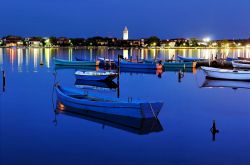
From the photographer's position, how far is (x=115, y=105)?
1783cm

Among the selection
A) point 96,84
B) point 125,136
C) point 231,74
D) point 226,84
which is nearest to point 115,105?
point 125,136

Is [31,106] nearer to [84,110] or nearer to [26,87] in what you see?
[84,110]

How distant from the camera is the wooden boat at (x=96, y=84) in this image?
102ft

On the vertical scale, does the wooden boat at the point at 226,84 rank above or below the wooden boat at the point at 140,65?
below

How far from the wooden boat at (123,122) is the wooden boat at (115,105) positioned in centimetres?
17

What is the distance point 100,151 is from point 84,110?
16.6 feet

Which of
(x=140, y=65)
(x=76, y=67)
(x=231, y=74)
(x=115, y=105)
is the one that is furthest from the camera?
(x=76, y=67)

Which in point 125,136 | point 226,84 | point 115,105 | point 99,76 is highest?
point 99,76

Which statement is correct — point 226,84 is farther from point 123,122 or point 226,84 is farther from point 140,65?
point 123,122

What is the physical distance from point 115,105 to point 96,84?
14488mm

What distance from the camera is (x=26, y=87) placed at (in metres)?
30.9

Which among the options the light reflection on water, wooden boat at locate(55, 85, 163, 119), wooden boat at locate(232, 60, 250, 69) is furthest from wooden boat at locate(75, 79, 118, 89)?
wooden boat at locate(232, 60, 250, 69)

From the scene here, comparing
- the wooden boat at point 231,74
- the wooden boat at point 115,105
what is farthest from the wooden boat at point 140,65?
the wooden boat at point 115,105

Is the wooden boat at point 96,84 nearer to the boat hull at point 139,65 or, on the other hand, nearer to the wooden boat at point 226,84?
the wooden boat at point 226,84
